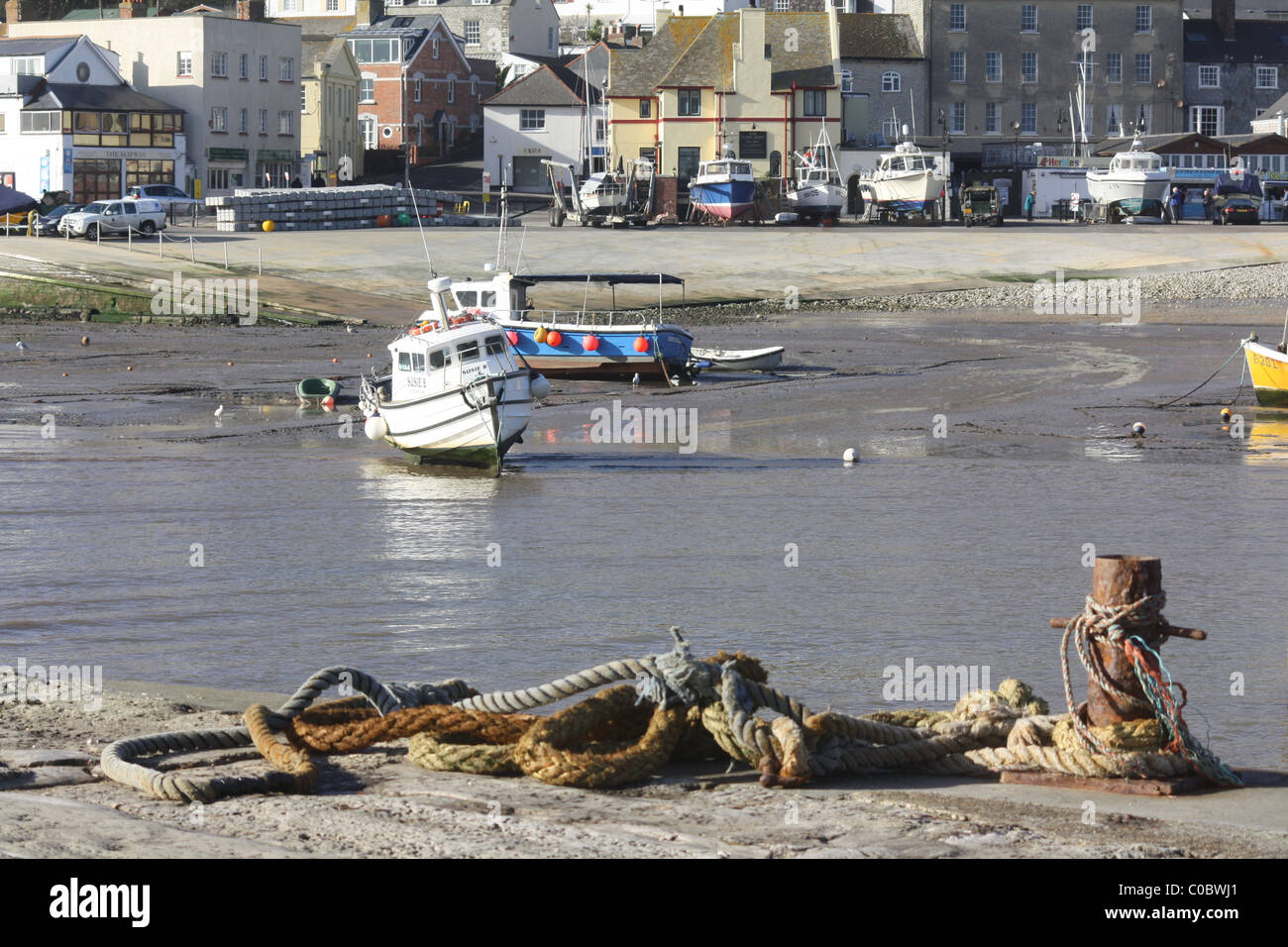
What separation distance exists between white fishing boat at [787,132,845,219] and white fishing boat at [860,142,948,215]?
1796 millimetres

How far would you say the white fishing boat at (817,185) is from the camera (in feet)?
235

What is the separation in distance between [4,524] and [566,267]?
3468cm

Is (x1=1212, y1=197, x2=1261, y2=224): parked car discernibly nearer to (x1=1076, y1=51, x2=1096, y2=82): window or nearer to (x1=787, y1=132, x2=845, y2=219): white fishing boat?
(x1=787, y1=132, x2=845, y2=219): white fishing boat

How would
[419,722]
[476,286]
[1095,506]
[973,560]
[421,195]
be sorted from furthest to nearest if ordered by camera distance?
[421,195]
[476,286]
[1095,506]
[973,560]
[419,722]

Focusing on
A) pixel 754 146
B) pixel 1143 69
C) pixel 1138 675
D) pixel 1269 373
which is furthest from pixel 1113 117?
pixel 1138 675

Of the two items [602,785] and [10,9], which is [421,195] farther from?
[602,785]

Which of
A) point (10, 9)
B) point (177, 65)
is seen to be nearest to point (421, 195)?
point (177, 65)

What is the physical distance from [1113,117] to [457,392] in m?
75.6

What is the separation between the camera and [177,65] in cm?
8400

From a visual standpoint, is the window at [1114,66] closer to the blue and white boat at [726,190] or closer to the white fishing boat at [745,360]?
the blue and white boat at [726,190]

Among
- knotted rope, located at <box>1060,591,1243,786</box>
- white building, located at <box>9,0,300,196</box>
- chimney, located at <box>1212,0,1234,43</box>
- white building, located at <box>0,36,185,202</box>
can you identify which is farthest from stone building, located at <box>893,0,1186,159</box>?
knotted rope, located at <box>1060,591,1243,786</box>

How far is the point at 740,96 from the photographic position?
83.3 m

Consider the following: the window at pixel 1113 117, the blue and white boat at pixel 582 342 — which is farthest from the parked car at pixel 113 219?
the window at pixel 1113 117

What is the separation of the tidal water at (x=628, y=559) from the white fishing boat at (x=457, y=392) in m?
0.60
